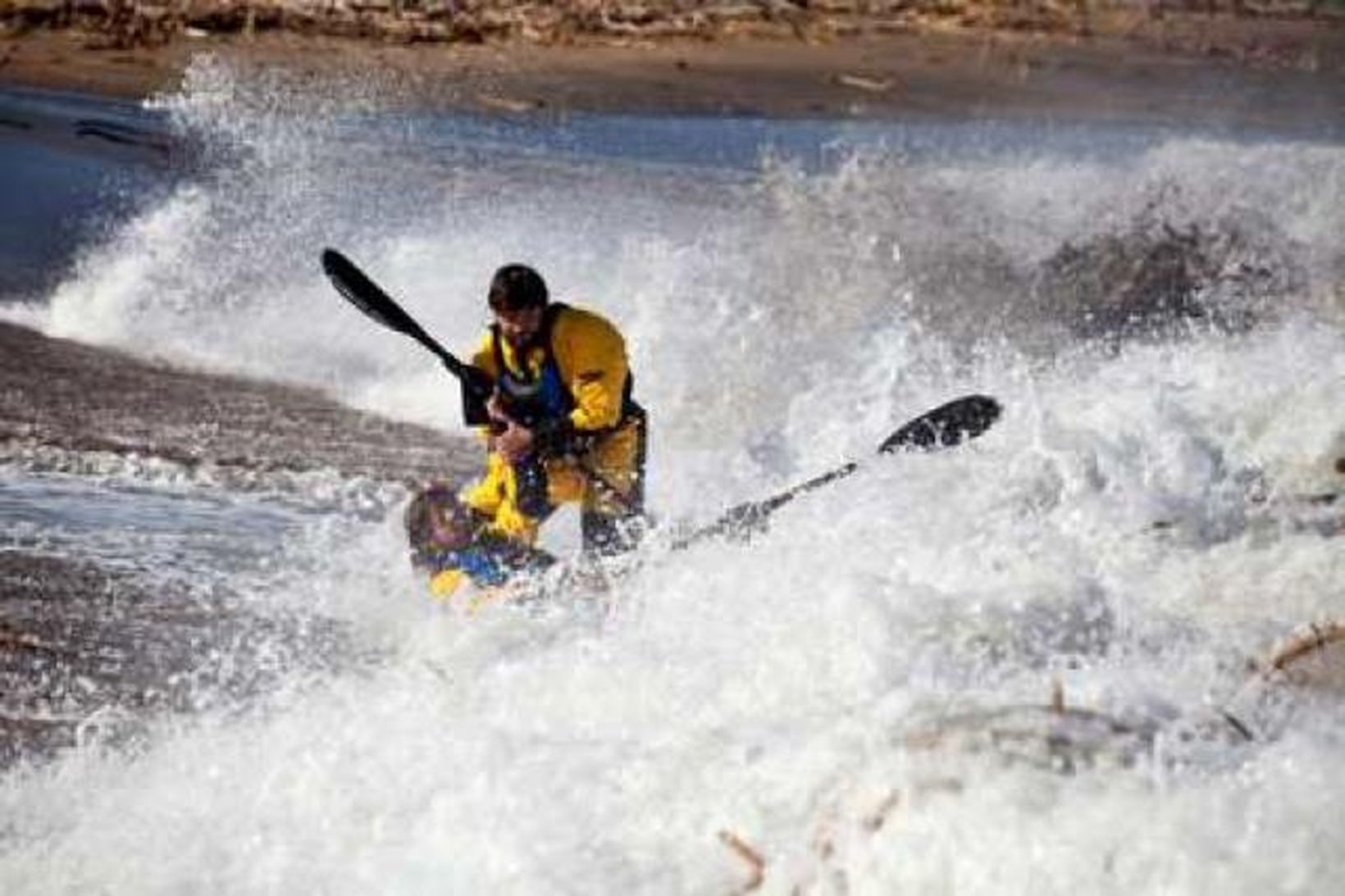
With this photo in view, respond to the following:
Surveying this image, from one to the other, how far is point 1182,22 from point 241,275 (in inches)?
738

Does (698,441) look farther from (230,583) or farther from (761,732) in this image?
(761,732)

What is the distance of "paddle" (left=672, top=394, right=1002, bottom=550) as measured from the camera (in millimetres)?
6848

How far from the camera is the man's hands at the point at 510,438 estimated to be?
7.09 meters

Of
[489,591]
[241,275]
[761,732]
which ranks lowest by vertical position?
[241,275]

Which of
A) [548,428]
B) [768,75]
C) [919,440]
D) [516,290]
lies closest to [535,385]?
[548,428]

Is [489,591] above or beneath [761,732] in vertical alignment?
beneath

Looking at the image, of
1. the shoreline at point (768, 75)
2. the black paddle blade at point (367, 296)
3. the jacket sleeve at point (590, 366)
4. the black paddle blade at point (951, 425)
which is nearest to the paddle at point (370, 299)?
the black paddle blade at point (367, 296)

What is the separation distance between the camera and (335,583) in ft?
25.5

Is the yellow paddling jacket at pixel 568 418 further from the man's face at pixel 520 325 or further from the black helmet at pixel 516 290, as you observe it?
the black helmet at pixel 516 290

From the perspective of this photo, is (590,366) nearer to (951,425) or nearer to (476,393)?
(476,393)

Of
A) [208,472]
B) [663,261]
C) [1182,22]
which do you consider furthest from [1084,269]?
[1182,22]

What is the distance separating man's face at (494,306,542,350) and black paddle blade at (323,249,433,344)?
0.48 meters

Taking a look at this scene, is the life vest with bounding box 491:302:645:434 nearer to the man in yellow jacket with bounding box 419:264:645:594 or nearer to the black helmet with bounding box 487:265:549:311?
the man in yellow jacket with bounding box 419:264:645:594

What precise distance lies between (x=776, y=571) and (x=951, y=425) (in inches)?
58.5
